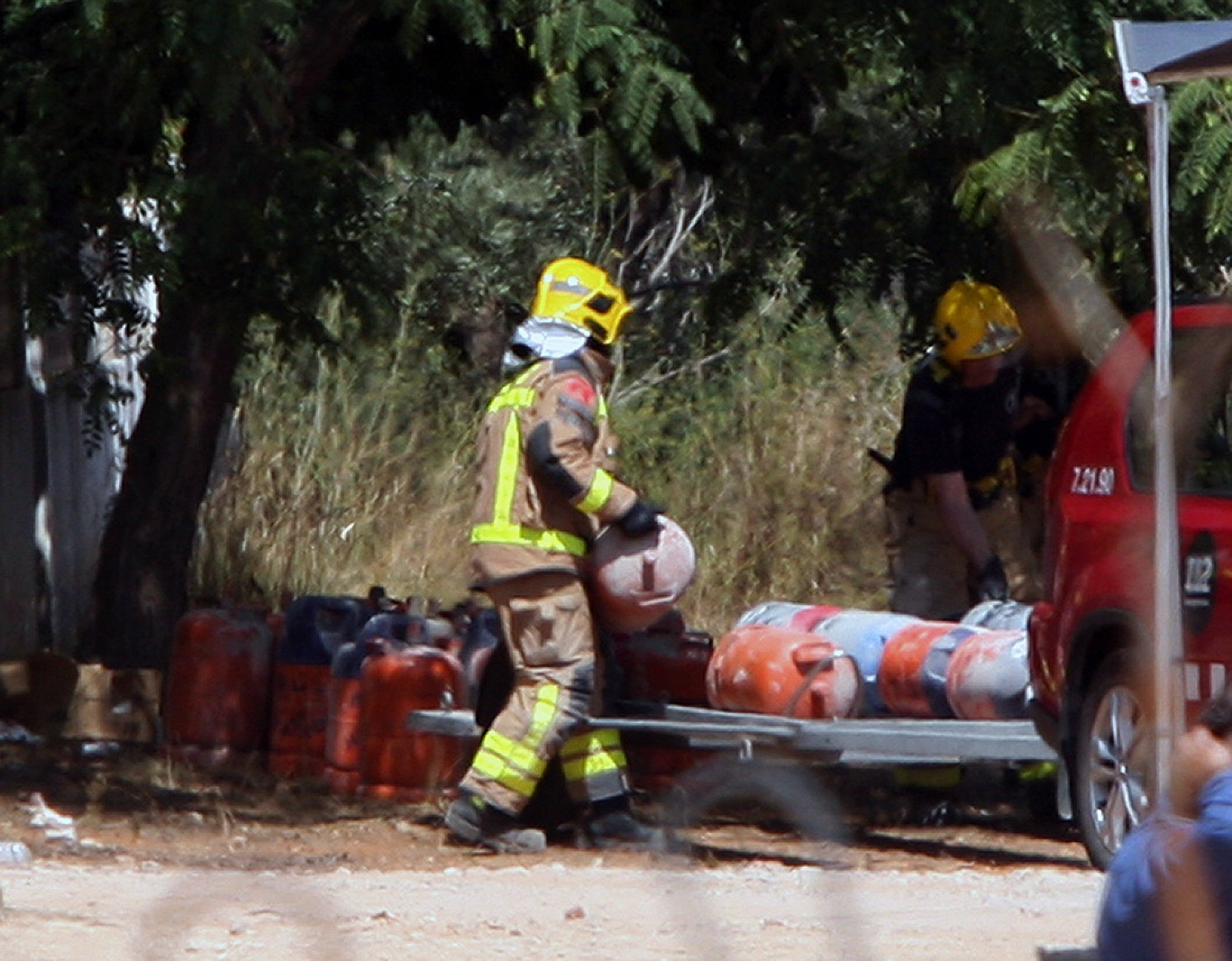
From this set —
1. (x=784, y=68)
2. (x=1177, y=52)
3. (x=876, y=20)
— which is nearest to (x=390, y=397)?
(x=784, y=68)

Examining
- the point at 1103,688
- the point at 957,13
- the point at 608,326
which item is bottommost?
the point at 1103,688

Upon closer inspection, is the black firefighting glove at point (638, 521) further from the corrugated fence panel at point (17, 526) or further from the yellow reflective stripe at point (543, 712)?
the corrugated fence panel at point (17, 526)

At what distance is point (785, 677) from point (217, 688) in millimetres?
2451

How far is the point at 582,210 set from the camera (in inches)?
695

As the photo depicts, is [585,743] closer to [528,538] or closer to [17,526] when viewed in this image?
[528,538]

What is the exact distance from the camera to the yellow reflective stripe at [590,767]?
7852mm

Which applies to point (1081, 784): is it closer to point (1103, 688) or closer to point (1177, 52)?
point (1103, 688)

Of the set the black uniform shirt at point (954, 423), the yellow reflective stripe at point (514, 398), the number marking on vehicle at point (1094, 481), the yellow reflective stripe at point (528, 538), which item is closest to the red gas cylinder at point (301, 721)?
the yellow reflective stripe at point (528, 538)

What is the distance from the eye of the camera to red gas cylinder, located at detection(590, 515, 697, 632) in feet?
25.2

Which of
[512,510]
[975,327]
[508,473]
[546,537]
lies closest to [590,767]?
[546,537]

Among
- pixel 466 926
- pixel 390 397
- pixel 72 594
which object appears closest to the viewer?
pixel 466 926

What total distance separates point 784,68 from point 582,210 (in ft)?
25.0

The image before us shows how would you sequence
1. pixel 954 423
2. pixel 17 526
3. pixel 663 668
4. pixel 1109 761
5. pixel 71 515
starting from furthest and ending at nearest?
pixel 71 515 < pixel 17 526 < pixel 954 423 < pixel 663 668 < pixel 1109 761

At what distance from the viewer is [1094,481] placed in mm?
7273
